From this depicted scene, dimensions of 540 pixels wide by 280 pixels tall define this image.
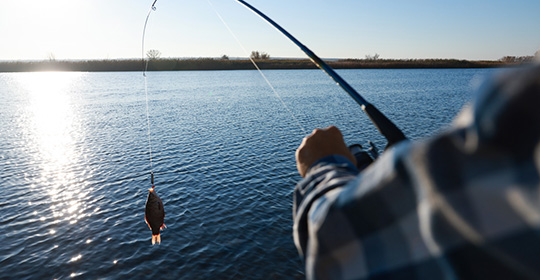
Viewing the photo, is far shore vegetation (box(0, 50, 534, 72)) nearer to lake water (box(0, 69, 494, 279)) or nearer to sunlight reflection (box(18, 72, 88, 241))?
sunlight reflection (box(18, 72, 88, 241))

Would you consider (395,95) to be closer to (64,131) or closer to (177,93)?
(177,93)

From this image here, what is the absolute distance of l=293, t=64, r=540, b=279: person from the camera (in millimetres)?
496

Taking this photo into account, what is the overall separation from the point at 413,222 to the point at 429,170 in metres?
0.13

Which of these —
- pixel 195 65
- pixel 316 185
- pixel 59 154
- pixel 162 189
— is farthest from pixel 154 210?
pixel 195 65

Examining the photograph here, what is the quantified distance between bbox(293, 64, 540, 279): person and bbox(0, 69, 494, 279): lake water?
0.16 meters

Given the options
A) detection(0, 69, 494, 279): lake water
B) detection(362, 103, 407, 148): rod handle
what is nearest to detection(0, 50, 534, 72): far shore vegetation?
detection(0, 69, 494, 279): lake water

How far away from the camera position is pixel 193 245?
902cm

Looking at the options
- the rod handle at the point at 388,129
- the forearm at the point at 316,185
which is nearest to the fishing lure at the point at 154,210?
the rod handle at the point at 388,129

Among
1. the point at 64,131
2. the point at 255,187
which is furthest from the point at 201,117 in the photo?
the point at 255,187

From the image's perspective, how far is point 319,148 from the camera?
159 cm

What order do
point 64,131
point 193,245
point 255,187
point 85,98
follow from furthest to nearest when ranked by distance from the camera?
point 85,98 < point 64,131 < point 255,187 < point 193,245

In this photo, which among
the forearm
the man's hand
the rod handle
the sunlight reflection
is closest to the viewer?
the forearm

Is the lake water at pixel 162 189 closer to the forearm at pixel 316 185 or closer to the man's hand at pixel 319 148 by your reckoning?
the forearm at pixel 316 185

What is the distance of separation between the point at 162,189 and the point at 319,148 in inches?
469
